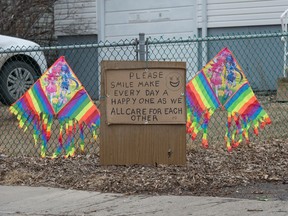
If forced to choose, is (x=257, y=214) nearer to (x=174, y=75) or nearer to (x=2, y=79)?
(x=174, y=75)

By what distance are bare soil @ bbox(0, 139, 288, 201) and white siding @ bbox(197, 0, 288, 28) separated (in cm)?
653

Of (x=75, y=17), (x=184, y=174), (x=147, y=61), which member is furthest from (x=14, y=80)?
(x=75, y=17)

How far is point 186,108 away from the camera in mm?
6805

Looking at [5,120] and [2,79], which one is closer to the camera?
[2,79]

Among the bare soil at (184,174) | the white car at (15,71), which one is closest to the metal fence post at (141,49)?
the bare soil at (184,174)

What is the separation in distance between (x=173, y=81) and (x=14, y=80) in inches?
147

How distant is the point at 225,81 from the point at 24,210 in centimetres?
289

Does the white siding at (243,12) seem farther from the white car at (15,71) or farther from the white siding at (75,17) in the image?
the white car at (15,71)

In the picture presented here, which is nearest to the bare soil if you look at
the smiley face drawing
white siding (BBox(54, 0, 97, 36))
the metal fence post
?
the smiley face drawing

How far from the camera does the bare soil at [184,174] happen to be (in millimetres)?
6191

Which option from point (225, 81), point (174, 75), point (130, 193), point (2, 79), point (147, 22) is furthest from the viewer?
point (147, 22)

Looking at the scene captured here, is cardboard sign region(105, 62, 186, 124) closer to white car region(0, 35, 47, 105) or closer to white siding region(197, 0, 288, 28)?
white car region(0, 35, 47, 105)

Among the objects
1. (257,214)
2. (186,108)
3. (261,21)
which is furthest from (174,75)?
(261,21)

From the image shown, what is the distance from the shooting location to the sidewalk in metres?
5.42
